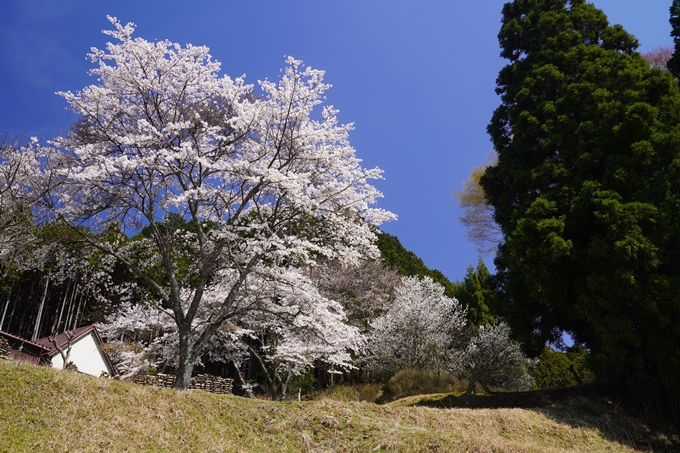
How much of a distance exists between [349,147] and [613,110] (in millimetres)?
7168

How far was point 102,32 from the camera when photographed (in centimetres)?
1011

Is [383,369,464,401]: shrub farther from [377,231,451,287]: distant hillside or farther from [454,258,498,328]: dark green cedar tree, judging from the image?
[377,231,451,287]: distant hillside

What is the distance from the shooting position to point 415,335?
17.8 m

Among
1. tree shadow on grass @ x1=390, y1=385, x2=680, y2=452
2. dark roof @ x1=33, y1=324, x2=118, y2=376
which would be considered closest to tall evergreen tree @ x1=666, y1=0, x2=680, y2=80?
tree shadow on grass @ x1=390, y1=385, x2=680, y2=452

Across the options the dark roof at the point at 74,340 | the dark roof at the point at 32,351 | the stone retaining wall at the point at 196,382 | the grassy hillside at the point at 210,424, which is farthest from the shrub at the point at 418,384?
the dark roof at the point at 32,351

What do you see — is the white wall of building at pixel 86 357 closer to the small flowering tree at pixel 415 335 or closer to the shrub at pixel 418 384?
the small flowering tree at pixel 415 335

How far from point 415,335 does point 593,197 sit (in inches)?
376

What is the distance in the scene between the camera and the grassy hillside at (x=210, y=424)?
208 inches

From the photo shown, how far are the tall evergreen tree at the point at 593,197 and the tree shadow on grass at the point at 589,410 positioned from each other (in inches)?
33.5

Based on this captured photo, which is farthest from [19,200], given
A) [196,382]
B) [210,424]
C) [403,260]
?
[403,260]

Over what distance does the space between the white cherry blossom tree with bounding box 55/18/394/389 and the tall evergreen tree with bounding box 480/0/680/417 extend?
472 centimetres

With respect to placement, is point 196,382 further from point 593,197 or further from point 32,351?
point 593,197

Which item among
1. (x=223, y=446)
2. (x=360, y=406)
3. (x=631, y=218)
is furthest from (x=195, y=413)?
(x=631, y=218)

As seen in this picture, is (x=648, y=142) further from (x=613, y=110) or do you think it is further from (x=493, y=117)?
(x=493, y=117)
